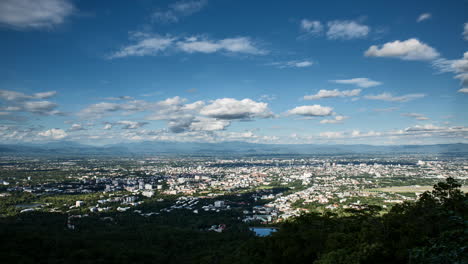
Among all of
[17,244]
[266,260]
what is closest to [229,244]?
[266,260]

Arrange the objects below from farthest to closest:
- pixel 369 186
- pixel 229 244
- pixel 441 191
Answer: pixel 369 186
pixel 229 244
pixel 441 191

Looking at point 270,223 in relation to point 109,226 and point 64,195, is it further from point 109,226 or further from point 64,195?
point 64,195

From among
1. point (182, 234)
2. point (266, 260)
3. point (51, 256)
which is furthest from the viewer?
point (182, 234)

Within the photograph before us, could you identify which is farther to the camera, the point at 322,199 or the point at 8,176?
the point at 8,176

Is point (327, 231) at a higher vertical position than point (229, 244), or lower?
higher

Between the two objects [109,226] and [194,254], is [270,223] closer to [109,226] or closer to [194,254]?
[194,254]

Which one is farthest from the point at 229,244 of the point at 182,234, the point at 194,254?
the point at 182,234

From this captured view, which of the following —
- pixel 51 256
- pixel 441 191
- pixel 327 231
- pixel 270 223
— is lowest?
pixel 270 223
